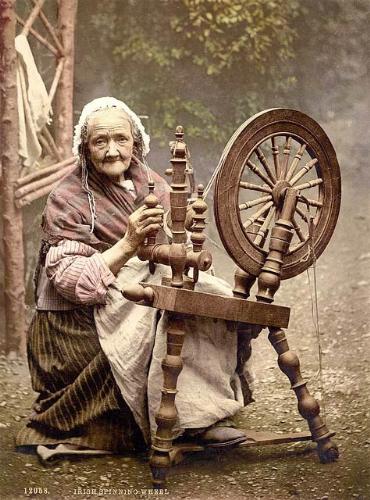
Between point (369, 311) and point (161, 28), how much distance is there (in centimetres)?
112

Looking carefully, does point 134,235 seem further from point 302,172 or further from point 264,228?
point 302,172

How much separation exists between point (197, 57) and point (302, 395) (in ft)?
3.68

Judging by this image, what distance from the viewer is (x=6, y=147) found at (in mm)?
2744

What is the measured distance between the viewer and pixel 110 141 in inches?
101

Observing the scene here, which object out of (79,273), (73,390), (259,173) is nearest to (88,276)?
(79,273)

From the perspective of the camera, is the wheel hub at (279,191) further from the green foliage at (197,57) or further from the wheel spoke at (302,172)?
the green foliage at (197,57)

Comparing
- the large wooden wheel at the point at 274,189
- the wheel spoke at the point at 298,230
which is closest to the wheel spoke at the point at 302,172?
the large wooden wheel at the point at 274,189

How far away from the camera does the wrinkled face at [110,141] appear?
2.57 meters

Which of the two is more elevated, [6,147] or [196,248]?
[6,147]

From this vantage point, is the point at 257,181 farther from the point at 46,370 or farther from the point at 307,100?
the point at 46,370

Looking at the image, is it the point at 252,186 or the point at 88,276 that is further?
the point at 88,276

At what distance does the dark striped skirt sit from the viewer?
252cm

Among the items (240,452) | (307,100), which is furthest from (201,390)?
(307,100)

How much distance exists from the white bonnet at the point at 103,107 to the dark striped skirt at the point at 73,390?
1.73 ft
